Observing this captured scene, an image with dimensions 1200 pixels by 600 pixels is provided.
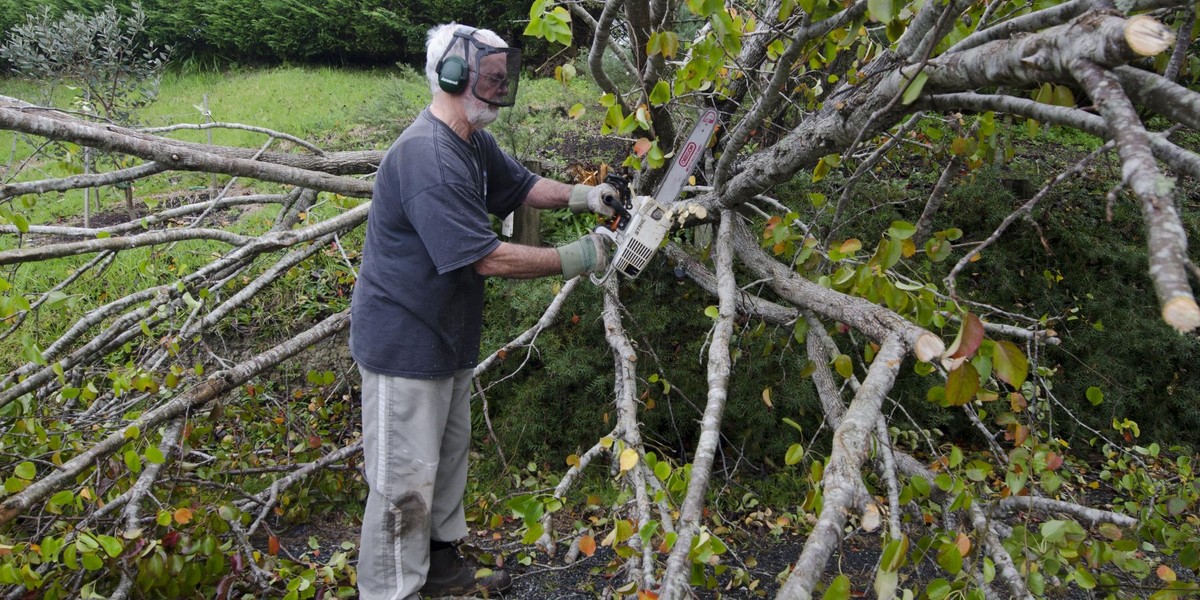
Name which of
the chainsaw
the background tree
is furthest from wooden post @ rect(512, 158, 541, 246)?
the chainsaw

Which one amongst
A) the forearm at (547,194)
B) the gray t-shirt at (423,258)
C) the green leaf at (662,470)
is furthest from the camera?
the forearm at (547,194)

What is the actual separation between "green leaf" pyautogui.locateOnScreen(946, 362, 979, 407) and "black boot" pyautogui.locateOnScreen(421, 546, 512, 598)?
213cm

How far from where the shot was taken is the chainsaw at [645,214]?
2.62 meters

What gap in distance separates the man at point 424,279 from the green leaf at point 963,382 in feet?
4.48

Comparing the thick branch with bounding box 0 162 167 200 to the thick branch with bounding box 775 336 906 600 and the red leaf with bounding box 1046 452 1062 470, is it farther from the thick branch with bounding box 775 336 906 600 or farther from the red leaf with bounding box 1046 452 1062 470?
the red leaf with bounding box 1046 452 1062 470

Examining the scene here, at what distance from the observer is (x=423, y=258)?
94.3 inches

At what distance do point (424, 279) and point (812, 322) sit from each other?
1.51 metres

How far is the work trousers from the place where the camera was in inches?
97.7

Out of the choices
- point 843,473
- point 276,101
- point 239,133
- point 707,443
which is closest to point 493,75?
point 707,443

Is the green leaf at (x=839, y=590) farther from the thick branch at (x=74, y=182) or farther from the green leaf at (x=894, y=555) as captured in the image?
the thick branch at (x=74, y=182)

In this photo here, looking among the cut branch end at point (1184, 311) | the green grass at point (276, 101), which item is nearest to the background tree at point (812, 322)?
the cut branch end at point (1184, 311)

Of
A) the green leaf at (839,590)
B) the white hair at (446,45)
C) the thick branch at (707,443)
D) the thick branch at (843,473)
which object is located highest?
the white hair at (446,45)

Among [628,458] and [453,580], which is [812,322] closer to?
[628,458]

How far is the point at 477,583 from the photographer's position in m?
2.90
